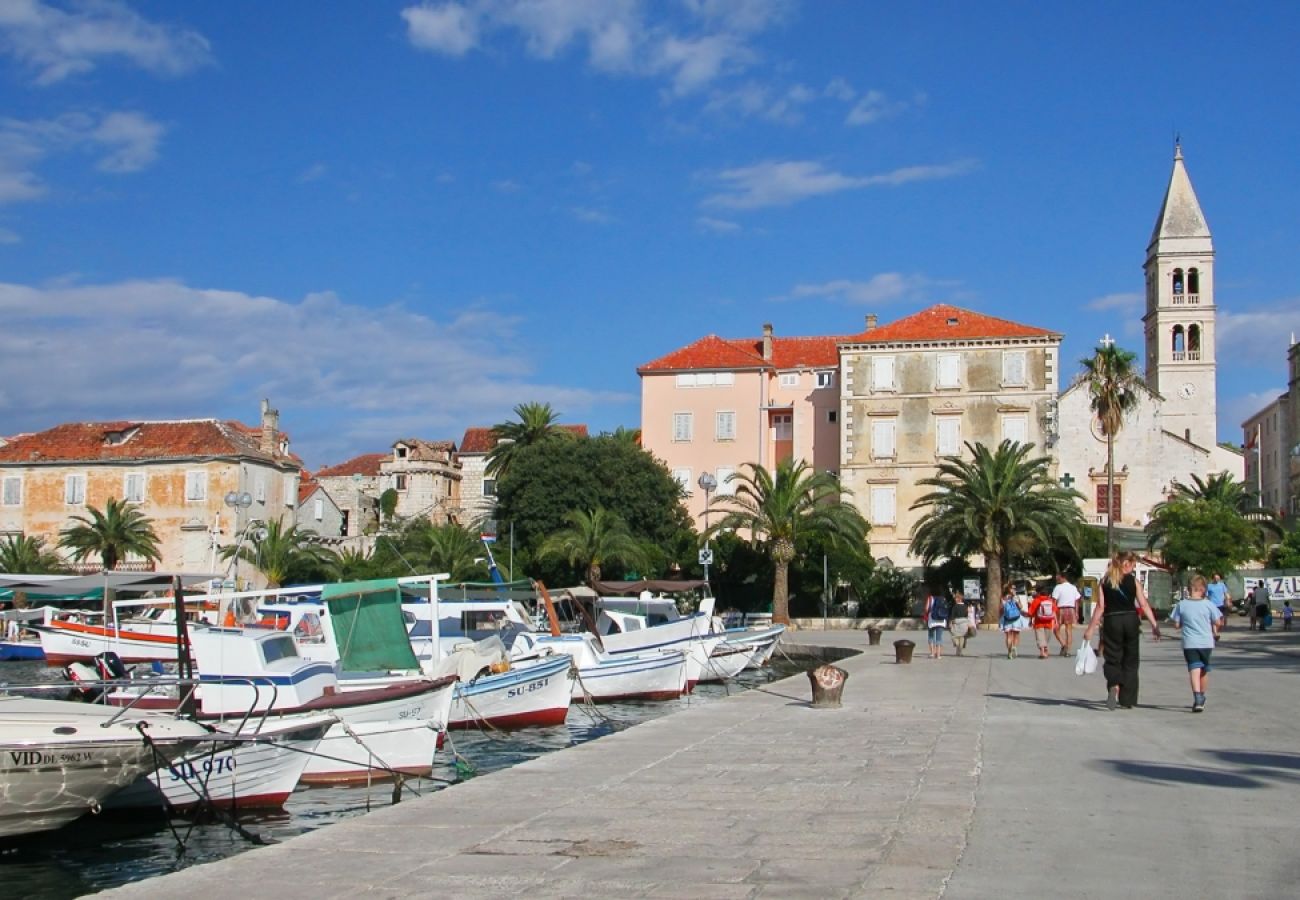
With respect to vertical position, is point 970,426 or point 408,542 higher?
point 970,426

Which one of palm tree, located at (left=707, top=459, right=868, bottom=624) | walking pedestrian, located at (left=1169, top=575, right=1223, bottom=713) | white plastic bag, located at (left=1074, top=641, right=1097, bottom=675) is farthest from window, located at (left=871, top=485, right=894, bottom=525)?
walking pedestrian, located at (left=1169, top=575, right=1223, bottom=713)

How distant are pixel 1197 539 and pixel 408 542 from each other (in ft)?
134

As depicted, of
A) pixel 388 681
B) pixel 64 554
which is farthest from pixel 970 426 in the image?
pixel 388 681

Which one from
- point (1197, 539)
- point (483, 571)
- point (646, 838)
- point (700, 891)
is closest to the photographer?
point (700, 891)

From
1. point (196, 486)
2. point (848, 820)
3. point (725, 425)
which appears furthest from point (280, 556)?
point (848, 820)

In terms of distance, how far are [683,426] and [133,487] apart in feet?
104

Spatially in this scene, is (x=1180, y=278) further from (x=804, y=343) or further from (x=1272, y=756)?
(x=1272, y=756)

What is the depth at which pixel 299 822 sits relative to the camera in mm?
15680

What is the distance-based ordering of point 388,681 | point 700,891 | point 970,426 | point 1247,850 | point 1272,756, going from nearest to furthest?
point 700,891 < point 1247,850 < point 1272,756 < point 388,681 < point 970,426

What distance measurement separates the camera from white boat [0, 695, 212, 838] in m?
13.2

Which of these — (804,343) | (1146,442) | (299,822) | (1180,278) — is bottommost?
(299,822)

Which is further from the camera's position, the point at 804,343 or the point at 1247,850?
the point at 804,343

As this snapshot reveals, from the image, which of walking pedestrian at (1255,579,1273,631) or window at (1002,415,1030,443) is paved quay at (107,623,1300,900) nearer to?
walking pedestrian at (1255,579,1273,631)

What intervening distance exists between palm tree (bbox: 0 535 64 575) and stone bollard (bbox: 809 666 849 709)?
5694 centimetres
